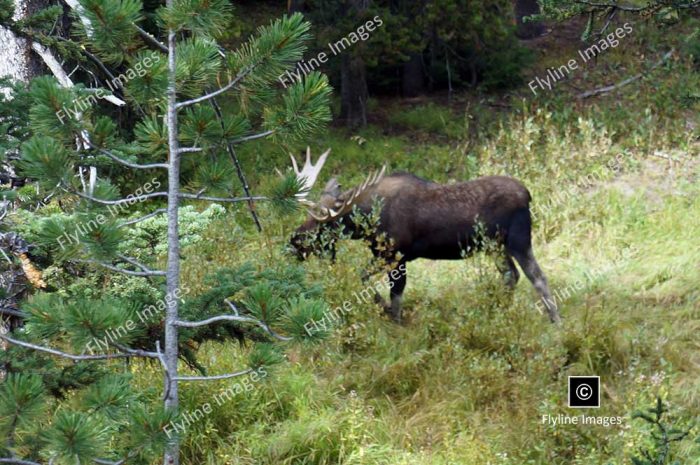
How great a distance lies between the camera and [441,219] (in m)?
9.55

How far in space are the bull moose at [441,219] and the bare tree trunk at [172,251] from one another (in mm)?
4330

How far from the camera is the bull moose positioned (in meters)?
9.42

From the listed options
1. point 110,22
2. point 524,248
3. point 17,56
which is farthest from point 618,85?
point 110,22

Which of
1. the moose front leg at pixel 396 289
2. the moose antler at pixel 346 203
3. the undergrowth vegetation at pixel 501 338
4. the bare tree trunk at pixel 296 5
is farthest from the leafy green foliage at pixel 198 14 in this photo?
the bare tree trunk at pixel 296 5

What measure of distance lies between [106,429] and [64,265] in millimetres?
2374

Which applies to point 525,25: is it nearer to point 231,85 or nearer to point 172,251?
point 231,85

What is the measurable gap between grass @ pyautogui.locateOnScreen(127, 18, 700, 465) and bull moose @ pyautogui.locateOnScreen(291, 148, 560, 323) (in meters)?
0.36

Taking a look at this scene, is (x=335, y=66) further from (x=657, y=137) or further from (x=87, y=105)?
(x=87, y=105)

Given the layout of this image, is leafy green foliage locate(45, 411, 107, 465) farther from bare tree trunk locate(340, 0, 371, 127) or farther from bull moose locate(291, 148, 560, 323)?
bare tree trunk locate(340, 0, 371, 127)

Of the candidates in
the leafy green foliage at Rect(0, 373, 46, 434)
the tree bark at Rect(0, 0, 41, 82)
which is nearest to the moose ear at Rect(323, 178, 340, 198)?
the tree bark at Rect(0, 0, 41, 82)

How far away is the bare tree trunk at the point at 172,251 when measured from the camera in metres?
4.71

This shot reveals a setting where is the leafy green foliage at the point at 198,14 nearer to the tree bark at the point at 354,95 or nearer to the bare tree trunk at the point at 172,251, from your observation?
the bare tree trunk at the point at 172,251

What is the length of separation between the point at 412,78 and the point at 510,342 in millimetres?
9071

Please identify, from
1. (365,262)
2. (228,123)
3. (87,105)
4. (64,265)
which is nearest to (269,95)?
(228,123)
